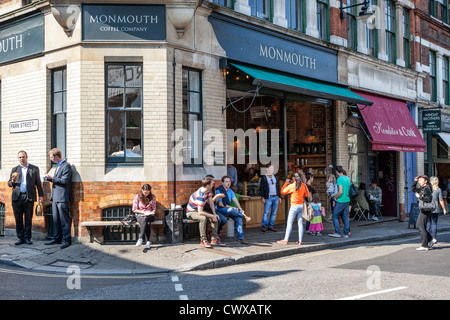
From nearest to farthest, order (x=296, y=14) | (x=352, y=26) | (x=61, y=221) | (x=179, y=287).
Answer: (x=179, y=287) → (x=61, y=221) → (x=296, y=14) → (x=352, y=26)

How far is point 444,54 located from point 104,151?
18.7 meters

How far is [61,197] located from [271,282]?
5.36m

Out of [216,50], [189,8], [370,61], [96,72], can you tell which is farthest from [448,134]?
[96,72]

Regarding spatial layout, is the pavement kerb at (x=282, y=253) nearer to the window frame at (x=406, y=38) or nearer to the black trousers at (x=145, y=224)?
the black trousers at (x=145, y=224)

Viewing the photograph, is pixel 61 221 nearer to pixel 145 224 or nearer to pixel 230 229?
pixel 145 224

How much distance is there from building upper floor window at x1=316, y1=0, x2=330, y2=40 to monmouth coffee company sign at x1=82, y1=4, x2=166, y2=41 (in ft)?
23.6

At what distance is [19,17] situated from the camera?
12.6m

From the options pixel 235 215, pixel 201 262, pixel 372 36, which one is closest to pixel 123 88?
pixel 235 215

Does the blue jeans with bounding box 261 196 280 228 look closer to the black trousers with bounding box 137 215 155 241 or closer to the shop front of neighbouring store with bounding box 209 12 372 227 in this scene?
the shop front of neighbouring store with bounding box 209 12 372 227

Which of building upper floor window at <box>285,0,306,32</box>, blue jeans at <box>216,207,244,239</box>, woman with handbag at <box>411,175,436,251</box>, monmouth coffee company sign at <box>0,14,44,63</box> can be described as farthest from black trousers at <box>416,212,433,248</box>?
monmouth coffee company sign at <box>0,14,44,63</box>

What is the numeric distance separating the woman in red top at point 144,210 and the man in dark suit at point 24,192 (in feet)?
7.90

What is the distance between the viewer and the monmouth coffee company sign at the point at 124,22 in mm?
11180

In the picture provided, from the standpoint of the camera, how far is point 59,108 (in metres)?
12.0

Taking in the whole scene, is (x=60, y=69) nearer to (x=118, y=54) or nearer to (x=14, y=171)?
(x=118, y=54)
